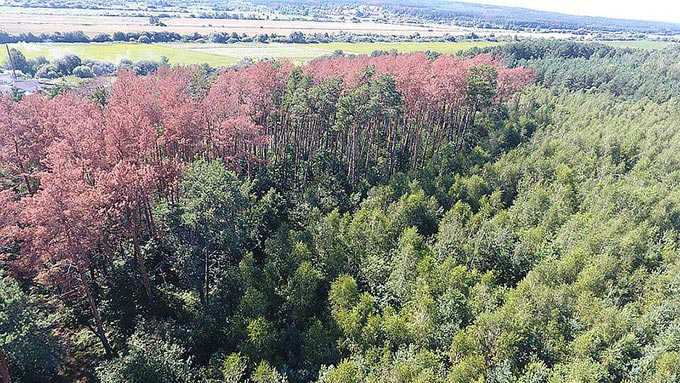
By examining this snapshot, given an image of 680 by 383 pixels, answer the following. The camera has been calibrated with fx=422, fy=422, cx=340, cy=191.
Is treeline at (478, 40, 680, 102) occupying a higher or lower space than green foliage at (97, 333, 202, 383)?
higher

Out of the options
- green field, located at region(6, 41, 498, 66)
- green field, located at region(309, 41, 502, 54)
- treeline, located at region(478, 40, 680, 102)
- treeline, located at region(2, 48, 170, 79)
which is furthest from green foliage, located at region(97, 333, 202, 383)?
green field, located at region(309, 41, 502, 54)

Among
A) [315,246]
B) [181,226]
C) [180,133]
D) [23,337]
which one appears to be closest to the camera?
[23,337]

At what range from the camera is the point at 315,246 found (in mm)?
44188

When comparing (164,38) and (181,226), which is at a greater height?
(164,38)

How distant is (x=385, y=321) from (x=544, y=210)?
30156 mm

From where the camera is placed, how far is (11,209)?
31.3 metres

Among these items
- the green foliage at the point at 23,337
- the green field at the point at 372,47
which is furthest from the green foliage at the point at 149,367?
the green field at the point at 372,47

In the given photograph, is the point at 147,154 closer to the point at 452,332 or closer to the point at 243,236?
the point at 243,236

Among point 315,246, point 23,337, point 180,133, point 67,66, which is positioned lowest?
point 315,246

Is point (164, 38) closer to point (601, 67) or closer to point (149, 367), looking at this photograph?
point (601, 67)

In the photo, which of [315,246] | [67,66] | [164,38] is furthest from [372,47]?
[315,246]

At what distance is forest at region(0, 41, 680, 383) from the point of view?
99.8ft

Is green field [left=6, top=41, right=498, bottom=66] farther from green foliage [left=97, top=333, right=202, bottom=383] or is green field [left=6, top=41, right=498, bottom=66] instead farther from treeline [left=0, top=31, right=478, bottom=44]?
green foliage [left=97, top=333, right=202, bottom=383]

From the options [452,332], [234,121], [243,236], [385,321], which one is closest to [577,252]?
[452,332]
